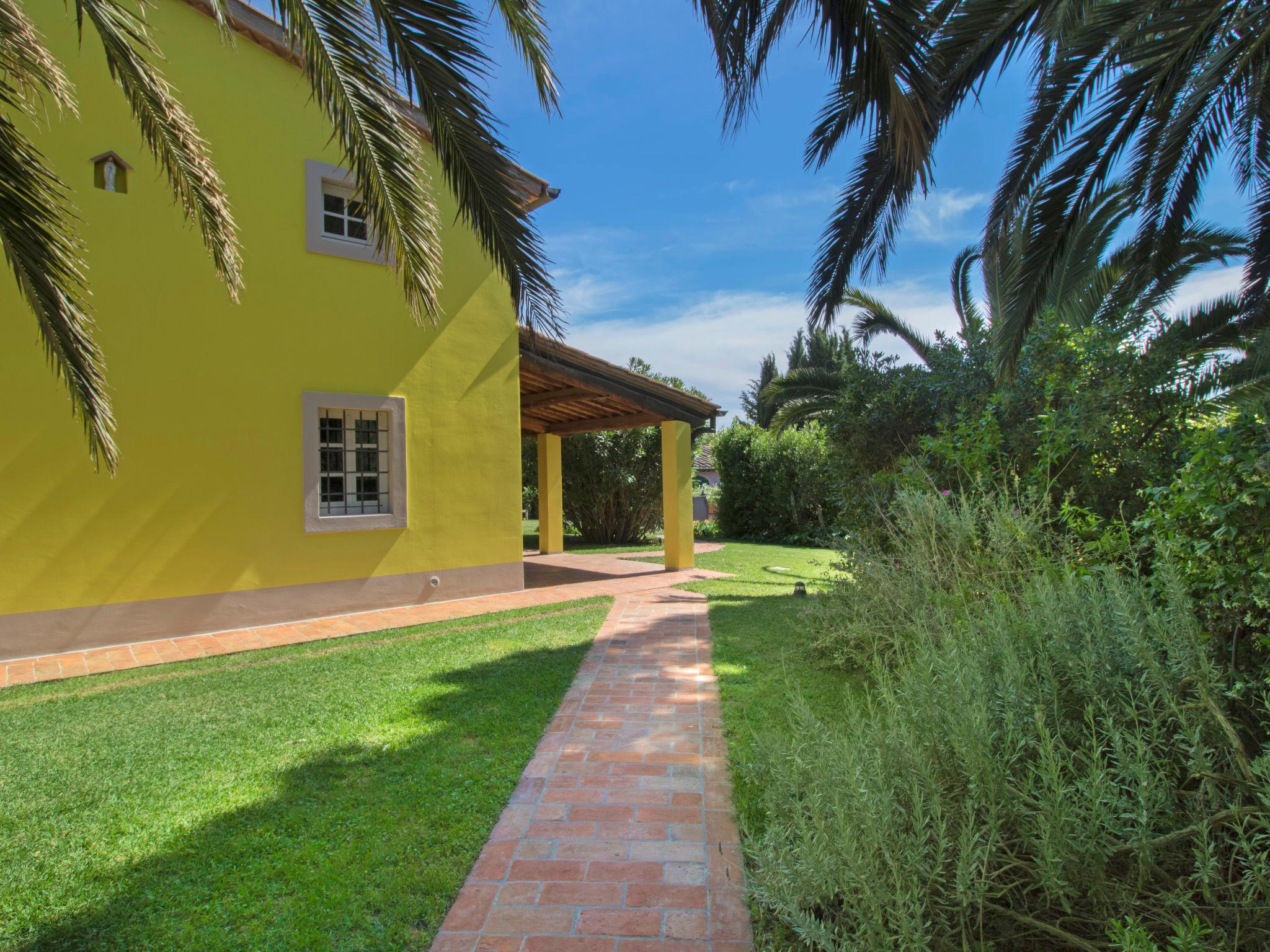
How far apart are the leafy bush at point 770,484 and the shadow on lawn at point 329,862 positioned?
1485 cm

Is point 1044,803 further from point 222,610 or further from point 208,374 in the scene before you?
point 208,374

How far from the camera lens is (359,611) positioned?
879 cm

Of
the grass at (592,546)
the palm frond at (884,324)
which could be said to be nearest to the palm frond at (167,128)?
the grass at (592,546)

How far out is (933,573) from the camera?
514cm

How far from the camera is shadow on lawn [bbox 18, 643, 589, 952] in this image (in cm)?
258

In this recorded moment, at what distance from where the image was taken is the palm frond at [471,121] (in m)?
3.48

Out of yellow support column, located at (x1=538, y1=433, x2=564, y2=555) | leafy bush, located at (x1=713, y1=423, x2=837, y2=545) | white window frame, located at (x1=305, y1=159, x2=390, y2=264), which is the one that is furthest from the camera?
leafy bush, located at (x1=713, y1=423, x2=837, y2=545)

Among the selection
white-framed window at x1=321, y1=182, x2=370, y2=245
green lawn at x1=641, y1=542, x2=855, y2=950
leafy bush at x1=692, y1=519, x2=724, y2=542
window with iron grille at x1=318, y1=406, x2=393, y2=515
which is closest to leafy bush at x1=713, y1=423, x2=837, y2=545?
leafy bush at x1=692, y1=519, x2=724, y2=542

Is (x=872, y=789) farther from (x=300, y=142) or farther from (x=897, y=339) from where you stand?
(x=897, y=339)

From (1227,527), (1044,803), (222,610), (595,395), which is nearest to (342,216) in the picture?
(595,395)

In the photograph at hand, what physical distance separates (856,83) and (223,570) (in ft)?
25.2

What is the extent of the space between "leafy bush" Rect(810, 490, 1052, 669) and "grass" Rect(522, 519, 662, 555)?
435 inches

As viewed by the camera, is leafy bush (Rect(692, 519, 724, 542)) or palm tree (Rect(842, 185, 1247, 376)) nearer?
palm tree (Rect(842, 185, 1247, 376))

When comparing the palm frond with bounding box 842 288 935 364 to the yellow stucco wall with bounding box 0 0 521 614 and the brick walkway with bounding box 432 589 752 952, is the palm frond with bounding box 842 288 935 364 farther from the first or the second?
the brick walkway with bounding box 432 589 752 952
